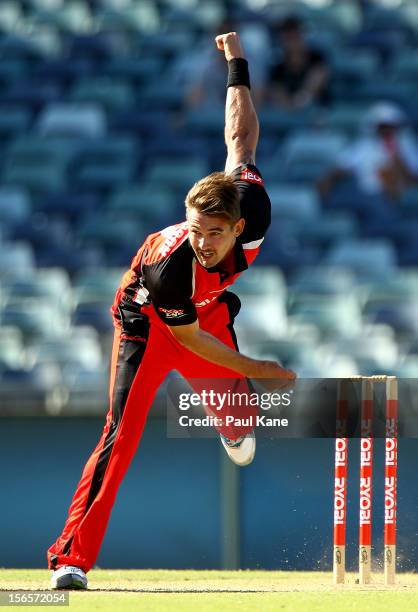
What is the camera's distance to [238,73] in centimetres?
600

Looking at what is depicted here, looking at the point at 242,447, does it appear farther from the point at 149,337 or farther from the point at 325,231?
the point at 325,231

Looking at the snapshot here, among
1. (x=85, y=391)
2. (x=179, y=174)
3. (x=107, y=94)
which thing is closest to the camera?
(x=85, y=391)

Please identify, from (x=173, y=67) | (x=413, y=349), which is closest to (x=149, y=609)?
(x=413, y=349)

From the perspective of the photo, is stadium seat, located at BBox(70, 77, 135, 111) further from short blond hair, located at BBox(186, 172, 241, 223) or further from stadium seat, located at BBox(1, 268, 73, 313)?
short blond hair, located at BBox(186, 172, 241, 223)

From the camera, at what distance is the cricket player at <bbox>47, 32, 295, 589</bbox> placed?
513cm

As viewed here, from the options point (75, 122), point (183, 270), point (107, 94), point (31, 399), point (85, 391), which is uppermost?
point (107, 94)

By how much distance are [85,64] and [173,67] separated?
964 millimetres

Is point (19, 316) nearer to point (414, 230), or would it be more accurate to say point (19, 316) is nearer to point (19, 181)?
point (19, 181)

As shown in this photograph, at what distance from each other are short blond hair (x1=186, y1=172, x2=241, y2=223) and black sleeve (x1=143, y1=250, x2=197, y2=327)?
23 centimetres

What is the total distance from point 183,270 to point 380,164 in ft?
21.4

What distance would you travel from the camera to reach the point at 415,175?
11.5 meters

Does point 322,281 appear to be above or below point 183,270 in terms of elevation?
above
